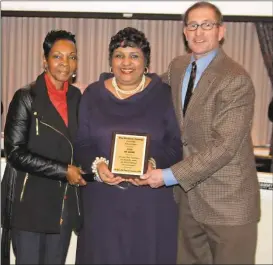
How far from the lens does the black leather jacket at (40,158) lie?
109 inches

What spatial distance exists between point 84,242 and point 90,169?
48 centimetres

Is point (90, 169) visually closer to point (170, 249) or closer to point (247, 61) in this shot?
point (170, 249)

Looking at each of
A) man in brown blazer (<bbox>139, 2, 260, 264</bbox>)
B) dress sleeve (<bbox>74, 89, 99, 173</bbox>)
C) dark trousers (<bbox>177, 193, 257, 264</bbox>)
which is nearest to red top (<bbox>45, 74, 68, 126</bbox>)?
dress sleeve (<bbox>74, 89, 99, 173</bbox>)

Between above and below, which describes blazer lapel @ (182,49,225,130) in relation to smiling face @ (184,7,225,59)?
below

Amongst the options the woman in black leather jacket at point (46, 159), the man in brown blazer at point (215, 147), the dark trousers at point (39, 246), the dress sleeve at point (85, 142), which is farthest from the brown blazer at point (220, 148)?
the dark trousers at point (39, 246)

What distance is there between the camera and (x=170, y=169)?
2.71 meters

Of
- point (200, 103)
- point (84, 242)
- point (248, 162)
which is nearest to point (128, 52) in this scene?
point (200, 103)

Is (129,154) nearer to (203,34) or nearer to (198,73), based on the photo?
(198,73)

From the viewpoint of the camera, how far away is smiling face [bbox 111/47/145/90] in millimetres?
2793

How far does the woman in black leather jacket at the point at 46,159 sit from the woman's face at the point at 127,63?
1.00ft

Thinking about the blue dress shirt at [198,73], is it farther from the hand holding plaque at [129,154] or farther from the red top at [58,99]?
the red top at [58,99]

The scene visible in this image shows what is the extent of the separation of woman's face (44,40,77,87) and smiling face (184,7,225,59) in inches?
29.2

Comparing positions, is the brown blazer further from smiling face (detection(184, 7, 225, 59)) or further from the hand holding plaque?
the hand holding plaque

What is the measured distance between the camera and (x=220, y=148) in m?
2.57
